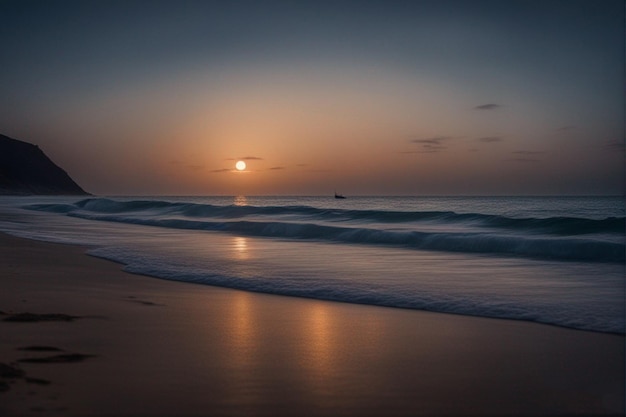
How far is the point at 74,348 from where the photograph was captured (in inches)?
175

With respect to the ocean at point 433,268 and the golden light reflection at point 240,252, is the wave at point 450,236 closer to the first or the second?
the ocean at point 433,268

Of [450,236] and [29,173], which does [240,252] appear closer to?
[450,236]

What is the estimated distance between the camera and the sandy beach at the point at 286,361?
332 centimetres

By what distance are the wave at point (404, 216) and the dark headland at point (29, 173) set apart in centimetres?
9845

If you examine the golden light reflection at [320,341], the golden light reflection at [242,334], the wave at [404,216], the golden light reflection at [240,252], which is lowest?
the golden light reflection at [320,341]

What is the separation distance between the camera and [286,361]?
416cm

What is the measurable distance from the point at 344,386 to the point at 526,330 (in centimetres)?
238

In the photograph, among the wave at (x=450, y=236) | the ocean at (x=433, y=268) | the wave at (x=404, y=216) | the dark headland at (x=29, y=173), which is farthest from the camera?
the dark headland at (x=29, y=173)

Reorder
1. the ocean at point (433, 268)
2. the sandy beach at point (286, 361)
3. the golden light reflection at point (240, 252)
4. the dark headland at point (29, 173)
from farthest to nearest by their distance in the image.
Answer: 1. the dark headland at point (29, 173)
2. the golden light reflection at point (240, 252)
3. the ocean at point (433, 268)
4. the sandy beach at point (286, 361)

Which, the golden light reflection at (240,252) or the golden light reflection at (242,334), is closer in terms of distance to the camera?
the golden light reflection at (242,334)

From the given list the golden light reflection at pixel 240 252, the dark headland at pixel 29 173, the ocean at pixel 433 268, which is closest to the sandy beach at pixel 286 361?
the ocean at pixel 433 268

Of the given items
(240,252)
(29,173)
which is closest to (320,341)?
(240,252)

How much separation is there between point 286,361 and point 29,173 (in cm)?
15623

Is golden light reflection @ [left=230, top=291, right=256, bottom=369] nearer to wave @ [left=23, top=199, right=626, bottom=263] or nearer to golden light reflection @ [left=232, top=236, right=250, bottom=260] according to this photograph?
golden light reflection @ [left=232, top=236, right=250, bottom=260]
